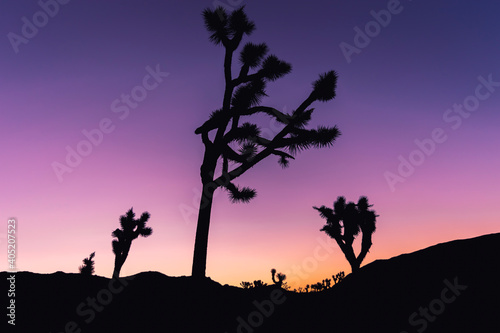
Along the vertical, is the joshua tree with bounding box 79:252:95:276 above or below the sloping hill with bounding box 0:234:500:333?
above

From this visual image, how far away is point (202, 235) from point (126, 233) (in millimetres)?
8453

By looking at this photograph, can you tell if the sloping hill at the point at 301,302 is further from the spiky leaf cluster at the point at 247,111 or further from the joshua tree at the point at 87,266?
the joshua tree at the point at 87,266

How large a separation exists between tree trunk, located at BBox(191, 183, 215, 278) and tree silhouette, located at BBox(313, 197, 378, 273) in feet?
25.0

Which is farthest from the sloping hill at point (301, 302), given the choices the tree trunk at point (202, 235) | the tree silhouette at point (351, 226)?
the tree silhouette at point (351, 226)

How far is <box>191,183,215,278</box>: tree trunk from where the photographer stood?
29.4 ft

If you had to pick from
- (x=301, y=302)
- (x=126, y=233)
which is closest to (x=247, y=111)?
(x=301, y=302)

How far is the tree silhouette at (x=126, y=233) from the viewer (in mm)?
16125

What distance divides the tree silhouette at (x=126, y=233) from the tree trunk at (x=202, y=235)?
8.14 meters

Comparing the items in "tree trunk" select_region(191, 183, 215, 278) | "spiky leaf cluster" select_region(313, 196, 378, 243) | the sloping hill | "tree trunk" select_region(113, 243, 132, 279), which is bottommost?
the sloping hill

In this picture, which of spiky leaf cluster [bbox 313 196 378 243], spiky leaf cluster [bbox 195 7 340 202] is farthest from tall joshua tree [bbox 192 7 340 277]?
spiky leaf cluster [bbox 313 196 378 243]

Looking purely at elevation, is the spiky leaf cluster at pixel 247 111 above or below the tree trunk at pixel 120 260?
above

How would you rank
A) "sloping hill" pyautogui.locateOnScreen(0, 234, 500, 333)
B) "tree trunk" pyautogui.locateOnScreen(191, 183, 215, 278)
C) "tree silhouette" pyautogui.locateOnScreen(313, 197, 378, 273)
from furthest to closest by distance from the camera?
"tree silhouette" pyautogui.locateOnScreen(313, 197, 378, 273) → "tree trunk" pyautogui.locateOnScreen(191, 183, 215, 278) → "sloping hill" pyautogui.locateOnScreen(0, 234, 500, 333)

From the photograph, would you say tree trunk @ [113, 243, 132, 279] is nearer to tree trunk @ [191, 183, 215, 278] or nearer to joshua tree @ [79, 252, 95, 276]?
joshua tree @ [79, 252, 95, 276]

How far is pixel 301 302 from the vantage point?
25.0ft
